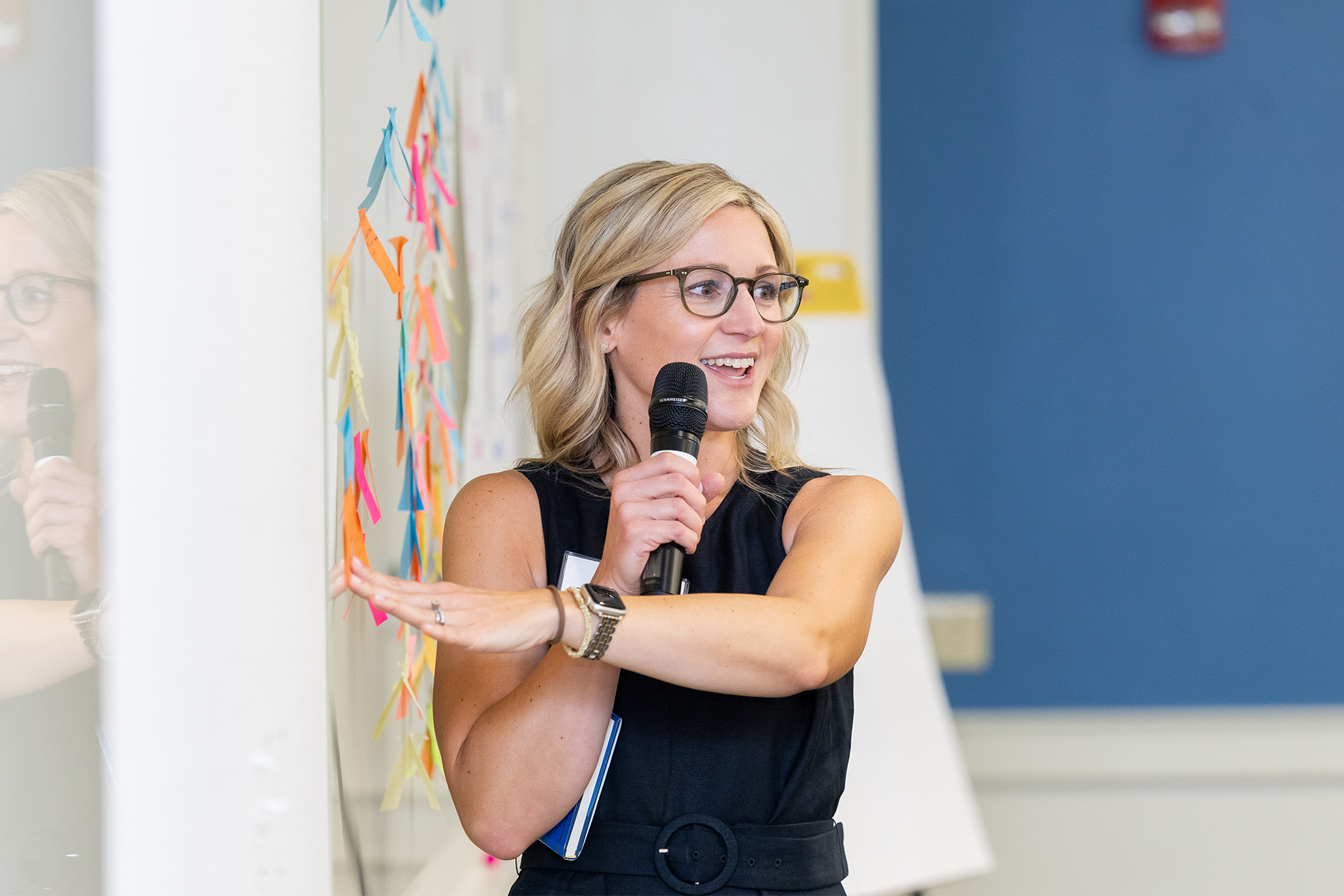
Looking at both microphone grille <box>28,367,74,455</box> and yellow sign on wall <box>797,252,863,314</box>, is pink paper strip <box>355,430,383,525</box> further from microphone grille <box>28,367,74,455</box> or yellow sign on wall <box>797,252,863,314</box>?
yellow sign on wall <box>797,252,863,314</box>

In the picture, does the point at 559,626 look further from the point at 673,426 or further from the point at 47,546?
the point at 47,546

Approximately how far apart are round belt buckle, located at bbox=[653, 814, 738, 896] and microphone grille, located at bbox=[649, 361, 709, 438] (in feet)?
1.28

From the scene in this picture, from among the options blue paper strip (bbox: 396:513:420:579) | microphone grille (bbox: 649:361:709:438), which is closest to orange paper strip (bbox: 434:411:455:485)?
blue paper strip (bbox: 396:513:420:579)

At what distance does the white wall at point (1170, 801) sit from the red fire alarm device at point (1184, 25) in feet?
5.82

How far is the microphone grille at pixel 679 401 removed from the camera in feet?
3.49

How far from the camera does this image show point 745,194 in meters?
1.28

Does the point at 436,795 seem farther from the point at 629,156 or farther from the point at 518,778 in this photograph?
the point at 629,156

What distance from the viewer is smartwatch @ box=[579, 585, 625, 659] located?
91 centimetres

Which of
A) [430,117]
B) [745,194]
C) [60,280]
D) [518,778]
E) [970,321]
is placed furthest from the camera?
[970,321]

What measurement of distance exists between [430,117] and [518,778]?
0.90 metres

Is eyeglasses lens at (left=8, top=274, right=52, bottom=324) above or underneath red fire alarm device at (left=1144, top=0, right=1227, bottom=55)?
underneath

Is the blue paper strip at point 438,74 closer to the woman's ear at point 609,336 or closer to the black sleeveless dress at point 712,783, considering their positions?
the woman's ear at point 609,336

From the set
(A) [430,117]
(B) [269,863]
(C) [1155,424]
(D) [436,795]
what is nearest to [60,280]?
(B) [269,863]

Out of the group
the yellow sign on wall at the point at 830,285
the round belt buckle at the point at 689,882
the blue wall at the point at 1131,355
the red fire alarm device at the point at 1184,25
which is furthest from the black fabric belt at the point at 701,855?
the red fire alarm device at the point at 1184,25
